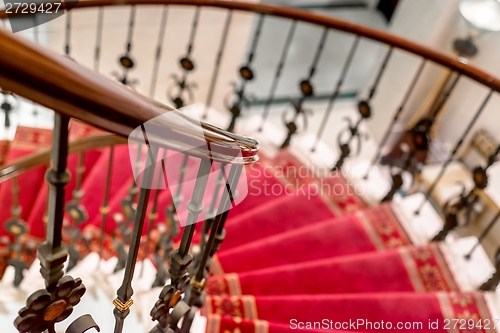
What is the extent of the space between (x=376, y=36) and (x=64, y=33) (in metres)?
2.25

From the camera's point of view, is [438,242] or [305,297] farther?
[438,242]

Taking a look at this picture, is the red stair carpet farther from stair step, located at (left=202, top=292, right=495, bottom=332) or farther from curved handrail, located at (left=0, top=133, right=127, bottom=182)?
curved handrail, located at (left=0, top=133, right=127, bottom=182)

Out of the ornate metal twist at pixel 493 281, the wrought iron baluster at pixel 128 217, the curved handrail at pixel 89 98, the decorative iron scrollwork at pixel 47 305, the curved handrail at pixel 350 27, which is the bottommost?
the wrought iron baluster at pixel 128 217

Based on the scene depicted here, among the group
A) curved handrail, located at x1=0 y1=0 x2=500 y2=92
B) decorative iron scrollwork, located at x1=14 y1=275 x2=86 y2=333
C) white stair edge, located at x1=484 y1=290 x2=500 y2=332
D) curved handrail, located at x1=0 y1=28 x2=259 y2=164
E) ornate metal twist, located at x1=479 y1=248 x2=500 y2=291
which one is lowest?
decorative iron scrollwork, located at x1=14 y1=275 x2=86 y2=333

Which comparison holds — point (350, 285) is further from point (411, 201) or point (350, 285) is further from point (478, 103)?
point (478, 103)

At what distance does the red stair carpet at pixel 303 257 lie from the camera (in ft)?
6.23

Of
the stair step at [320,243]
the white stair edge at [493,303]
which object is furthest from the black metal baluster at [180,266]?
the white stair edge at [493,303]

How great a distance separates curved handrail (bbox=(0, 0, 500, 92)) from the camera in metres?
2.12

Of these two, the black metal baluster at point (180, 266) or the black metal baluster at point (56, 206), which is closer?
the black metal baluster at point (56, 206)

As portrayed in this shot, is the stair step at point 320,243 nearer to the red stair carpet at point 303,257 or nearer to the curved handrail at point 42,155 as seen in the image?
the red stair carpet at point 303,257

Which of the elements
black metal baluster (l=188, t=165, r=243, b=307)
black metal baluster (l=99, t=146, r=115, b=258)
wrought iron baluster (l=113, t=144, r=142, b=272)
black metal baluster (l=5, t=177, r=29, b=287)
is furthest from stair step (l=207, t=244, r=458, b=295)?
black metal baluster (l=5, t=177, r=29, b=287)

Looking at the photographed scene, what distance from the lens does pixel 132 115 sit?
68cm

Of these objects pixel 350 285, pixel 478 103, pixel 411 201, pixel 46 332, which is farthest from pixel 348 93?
pixel 46 332

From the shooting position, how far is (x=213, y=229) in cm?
116
